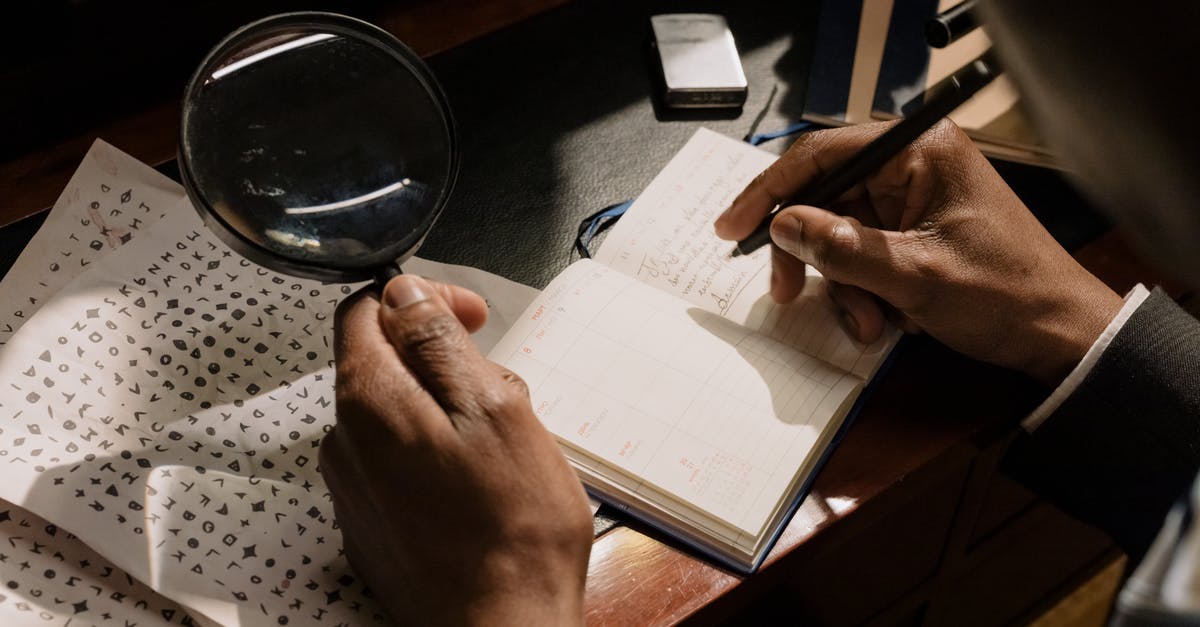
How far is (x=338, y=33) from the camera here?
2.94 ft

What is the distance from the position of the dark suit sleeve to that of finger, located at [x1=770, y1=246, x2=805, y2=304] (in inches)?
11.9

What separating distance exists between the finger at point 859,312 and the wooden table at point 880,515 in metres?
0.07

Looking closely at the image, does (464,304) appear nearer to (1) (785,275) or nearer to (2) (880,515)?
(1) (785,275)

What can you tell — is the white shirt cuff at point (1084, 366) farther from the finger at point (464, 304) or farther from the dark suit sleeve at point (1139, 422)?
the finger at point (464, 304)

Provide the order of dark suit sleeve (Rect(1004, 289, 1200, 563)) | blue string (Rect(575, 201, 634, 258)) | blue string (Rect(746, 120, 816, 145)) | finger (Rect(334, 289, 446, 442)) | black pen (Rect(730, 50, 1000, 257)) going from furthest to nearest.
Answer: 1. blue string (Rect(746, 120, 816, 145))
2. blue string (Rect(575, 201, 634, 258))
3. dark suit sleeve (Rect(1004, 289, 1200, 563))
4. black pen (Rect(730, 50, 1000, 257))
5. finger (Rect(334, 289, 446, 442))

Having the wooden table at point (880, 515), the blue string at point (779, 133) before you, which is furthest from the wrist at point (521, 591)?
the blue string at point (779, 133)

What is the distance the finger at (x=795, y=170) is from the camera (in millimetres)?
1075

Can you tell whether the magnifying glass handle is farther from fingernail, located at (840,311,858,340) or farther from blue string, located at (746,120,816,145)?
blue string, located at (746,120,816,145)

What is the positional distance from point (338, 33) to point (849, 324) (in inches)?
24.1

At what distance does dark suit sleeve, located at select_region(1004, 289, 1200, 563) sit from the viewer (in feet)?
3.27

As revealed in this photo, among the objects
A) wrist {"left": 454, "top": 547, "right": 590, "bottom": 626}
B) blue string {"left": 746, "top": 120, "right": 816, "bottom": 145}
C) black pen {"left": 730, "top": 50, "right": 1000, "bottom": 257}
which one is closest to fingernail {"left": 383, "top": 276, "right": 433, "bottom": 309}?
wrist {"left": 454, "top": 547, "right": 590, "bottom": 626}

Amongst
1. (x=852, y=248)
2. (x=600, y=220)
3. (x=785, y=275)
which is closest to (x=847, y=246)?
(x=852, y=248)

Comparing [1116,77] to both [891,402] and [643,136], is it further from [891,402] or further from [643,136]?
[643,136]

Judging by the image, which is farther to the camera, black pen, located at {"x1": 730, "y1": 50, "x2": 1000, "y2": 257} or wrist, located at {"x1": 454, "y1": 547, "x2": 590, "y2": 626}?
black pen, located at {"x1": 730, "y1": 50, "x2": 1000, "y2": 257}
